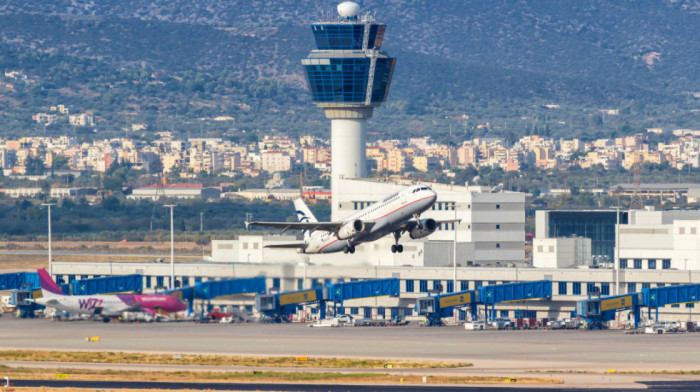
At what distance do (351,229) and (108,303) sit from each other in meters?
40.1

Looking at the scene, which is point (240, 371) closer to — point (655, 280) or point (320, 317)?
point (320, 317)

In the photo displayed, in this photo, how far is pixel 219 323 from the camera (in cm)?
16475

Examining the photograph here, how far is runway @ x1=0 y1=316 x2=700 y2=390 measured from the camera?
11512 cm

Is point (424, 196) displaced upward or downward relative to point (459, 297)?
upward

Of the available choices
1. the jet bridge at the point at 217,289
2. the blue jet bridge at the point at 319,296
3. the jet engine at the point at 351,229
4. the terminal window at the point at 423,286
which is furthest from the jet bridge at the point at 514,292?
the jet engine at the point at 351,229

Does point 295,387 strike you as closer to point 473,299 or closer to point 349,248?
point 349,248

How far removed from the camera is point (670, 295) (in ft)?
545

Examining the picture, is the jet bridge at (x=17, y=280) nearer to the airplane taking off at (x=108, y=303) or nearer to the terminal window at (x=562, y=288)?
the airplane taking off at (x=108, y=303)

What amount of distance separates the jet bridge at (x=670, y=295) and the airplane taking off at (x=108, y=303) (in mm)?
52805

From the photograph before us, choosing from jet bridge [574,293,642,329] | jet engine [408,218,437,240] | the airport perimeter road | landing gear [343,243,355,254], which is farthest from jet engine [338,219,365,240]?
jet bridge [574,293,642,329]

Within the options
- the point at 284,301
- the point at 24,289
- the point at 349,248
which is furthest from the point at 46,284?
the point at 349,248

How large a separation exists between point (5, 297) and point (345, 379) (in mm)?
93393

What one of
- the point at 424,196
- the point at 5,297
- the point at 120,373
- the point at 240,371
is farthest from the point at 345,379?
the point at 5,297

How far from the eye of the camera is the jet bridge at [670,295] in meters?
164
